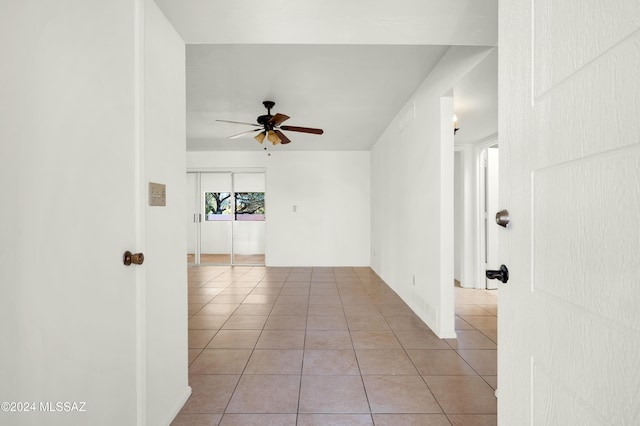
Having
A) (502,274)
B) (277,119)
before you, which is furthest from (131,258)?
(277,119)

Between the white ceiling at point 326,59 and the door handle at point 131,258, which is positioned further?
the white ceiling at point 326,59

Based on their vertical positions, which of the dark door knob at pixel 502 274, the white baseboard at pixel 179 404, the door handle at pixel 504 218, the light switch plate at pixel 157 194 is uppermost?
the light switch plate at pixel 157 194

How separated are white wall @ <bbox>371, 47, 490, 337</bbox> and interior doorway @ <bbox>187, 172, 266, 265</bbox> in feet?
12.0

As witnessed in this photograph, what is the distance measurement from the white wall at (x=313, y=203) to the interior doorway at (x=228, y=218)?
2.21 feet

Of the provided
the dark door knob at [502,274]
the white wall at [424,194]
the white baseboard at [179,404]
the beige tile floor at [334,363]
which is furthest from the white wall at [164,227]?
the white wall at [424,194]

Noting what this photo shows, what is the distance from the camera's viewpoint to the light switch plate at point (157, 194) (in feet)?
4.81

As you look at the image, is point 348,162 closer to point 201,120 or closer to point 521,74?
point 201,120

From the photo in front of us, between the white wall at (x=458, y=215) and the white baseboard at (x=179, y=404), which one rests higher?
the white wall at (x=458, y=215)

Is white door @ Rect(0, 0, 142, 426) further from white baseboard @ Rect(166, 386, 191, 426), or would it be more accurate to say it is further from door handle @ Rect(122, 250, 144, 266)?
white baseboard @ Rect(166, 386, 191, 426)

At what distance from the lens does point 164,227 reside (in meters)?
1.61

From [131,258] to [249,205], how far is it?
6.65m

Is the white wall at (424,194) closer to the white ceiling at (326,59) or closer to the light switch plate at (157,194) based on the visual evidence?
the white ceiling at (326,59)

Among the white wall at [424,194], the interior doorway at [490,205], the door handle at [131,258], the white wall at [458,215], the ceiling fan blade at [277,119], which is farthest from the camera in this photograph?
the white wall at [458,215]

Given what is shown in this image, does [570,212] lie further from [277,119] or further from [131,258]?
[277,119]
